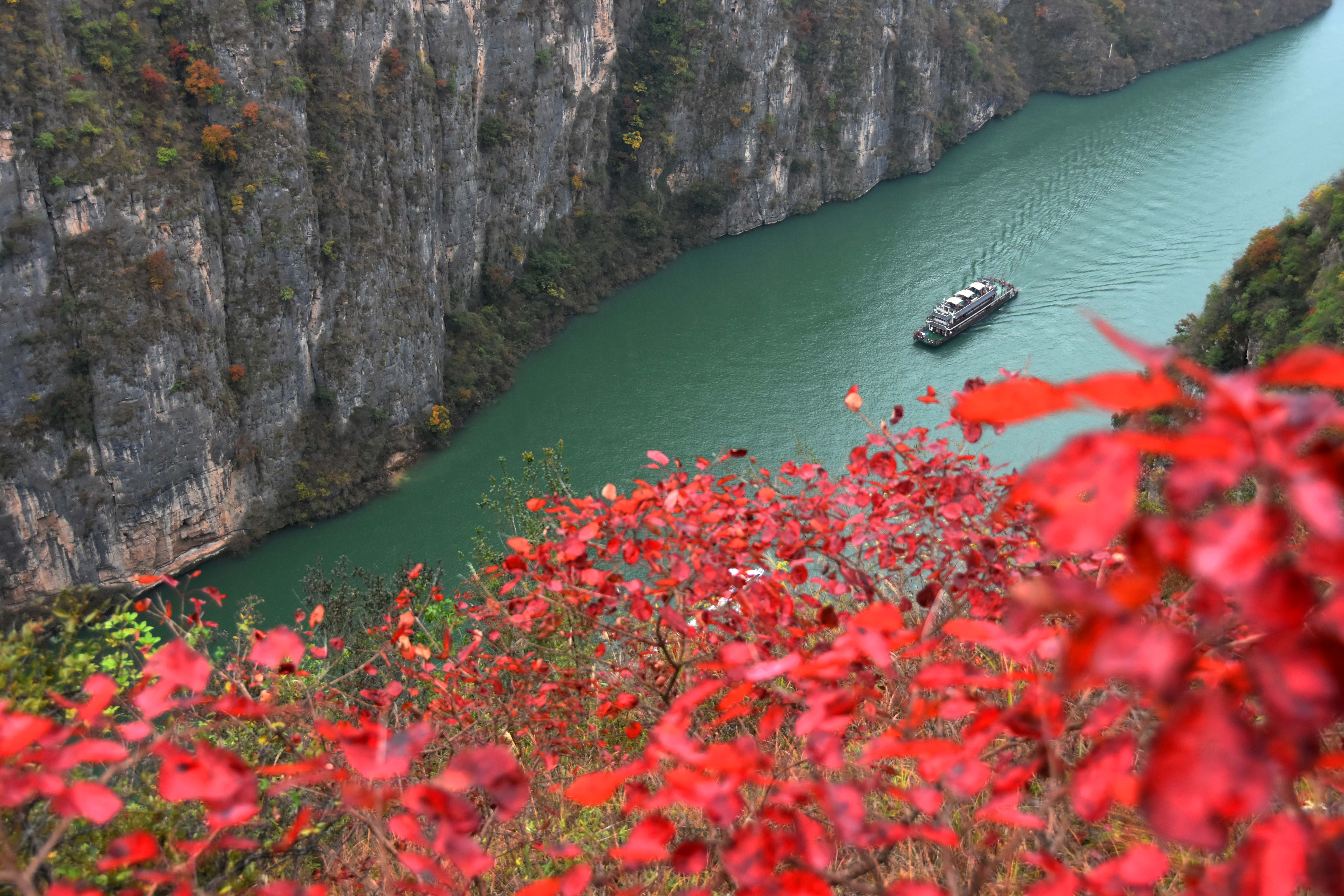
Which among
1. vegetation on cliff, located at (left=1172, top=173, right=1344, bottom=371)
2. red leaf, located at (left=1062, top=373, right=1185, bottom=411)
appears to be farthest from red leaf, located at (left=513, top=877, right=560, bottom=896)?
vegetation on cliff, located at (left=1172, top=173, right=1344, bottom=371)

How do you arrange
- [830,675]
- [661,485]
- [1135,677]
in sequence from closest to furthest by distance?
[1135,677] → [830,675] → [661,485]

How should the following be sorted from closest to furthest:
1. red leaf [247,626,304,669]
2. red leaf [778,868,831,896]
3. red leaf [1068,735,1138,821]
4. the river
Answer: red leaf [1068,735,1138,821], red leaf [778,868,831,896], red leaf [247,626,304,669], the river

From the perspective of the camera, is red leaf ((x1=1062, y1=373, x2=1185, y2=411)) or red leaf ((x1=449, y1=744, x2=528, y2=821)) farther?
red leaf ((x1=449, y1=744, x2=528, y2=821))

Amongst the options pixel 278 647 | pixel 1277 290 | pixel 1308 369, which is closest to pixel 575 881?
pixel 278 647

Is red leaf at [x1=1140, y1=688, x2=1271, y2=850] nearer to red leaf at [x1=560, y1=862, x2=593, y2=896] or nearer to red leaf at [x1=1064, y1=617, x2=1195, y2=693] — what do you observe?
red leaf at [x1=1064, y1=617, x2=1195, y2=693]

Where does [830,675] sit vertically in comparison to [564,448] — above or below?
above

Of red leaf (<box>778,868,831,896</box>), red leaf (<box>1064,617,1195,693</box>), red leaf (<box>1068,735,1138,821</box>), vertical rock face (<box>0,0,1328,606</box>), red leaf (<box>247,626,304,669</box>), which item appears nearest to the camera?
red leaf (<box>1064,617,1195,693</box>)

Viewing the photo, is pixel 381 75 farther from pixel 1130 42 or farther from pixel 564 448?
pixel 1130 42

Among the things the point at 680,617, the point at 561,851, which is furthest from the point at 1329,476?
the point at 680,617
